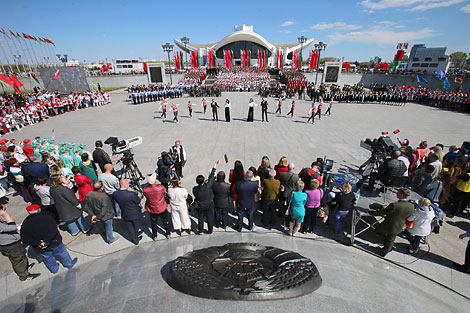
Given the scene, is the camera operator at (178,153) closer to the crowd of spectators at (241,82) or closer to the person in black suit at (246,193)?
the person in black suit at (246,193)

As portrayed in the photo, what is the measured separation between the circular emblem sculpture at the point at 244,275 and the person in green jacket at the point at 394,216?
2.56m

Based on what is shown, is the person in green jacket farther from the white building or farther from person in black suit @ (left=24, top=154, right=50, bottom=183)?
the white building

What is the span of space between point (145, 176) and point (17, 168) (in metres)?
3.54

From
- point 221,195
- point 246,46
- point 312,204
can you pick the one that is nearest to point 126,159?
point 221,195

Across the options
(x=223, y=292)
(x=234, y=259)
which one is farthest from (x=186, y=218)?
(x=223, y=292)

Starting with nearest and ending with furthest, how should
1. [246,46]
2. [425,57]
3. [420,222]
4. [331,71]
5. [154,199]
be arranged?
1. [420,222]
2. [154,199]
3. [331,71]
4. [425,57]
5. [246,46]

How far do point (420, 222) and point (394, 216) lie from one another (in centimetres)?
63

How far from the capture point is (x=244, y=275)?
2438 mm

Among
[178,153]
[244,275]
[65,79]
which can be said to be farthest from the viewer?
[65,79]

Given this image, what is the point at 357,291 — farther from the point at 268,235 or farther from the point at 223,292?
the point at 268,235

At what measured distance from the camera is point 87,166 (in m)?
6.13

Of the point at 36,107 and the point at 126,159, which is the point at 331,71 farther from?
the point at 36,107

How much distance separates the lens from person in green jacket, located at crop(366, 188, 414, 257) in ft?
13.6

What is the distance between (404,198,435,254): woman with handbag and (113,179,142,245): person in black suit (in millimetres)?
5656
